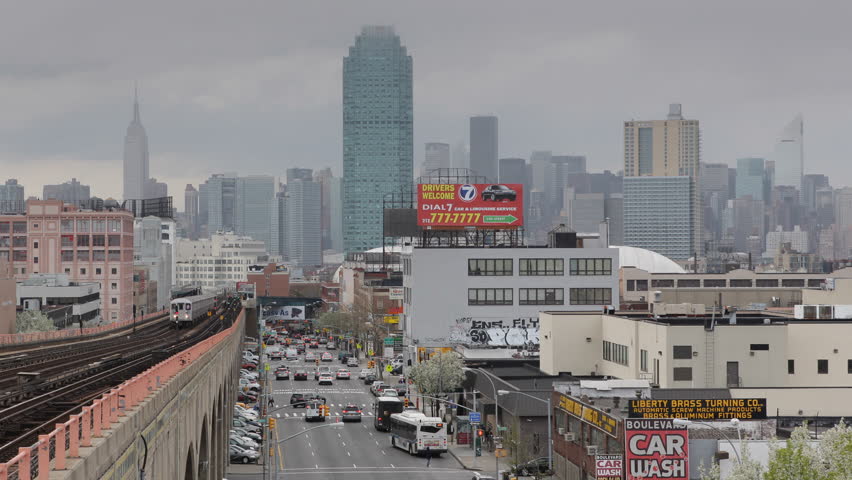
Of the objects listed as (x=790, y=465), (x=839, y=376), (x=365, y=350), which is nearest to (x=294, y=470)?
(x=839, y=376)

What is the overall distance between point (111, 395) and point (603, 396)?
143 ft

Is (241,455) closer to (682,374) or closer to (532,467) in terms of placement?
(532,467)

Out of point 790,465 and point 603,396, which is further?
point 603,396

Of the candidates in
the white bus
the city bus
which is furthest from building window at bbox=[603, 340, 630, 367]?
the city bus

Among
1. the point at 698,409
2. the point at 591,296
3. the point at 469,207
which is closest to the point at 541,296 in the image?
the point at 591,296

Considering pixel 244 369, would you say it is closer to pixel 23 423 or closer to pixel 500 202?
pixel 500 202

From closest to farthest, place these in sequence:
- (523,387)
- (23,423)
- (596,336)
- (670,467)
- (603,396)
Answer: (23,423) < (670,467) < (603,396) < (523,387) < (596,336)

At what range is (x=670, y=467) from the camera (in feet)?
152

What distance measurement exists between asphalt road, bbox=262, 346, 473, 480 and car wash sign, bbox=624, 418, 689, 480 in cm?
2212

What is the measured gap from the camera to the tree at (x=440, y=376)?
100m

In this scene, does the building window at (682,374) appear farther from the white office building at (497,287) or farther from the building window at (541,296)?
the building window at (541,296)

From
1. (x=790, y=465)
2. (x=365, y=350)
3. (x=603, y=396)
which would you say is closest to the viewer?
(x=790, y=465)

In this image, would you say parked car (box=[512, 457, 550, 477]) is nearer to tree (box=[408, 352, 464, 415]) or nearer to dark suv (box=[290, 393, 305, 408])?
tree (box=[408, 352, 464, 415])

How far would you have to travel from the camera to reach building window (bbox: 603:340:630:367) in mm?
87419
